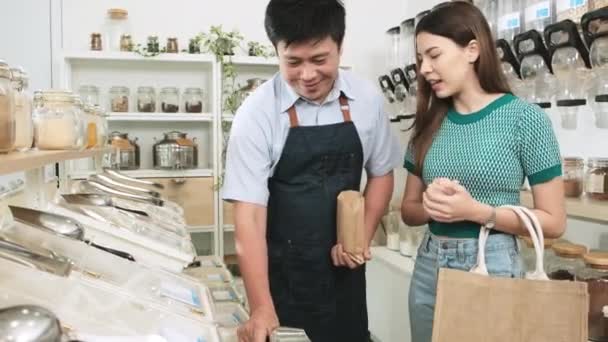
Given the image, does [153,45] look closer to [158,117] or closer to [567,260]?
[158,117]

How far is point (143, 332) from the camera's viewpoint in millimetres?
961

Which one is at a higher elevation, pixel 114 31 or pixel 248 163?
pixel 114 31

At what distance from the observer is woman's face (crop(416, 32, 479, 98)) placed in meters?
1.37

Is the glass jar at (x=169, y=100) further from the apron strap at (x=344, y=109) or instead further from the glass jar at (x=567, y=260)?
the glass jar at (x=567, y=260)

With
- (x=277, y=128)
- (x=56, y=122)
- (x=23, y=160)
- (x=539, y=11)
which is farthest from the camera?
(x=539, y=11)

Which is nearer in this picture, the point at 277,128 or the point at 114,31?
the point at 277,128

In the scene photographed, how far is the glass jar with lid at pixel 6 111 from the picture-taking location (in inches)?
→ 37.4

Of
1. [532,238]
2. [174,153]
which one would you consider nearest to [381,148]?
[532,238]

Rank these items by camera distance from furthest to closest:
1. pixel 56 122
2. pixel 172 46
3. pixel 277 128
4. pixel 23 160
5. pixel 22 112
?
pixel 172 46
pixel 277 128
pixel 56 122
pixel 22 112
pixel 23 160

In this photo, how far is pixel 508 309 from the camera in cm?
118

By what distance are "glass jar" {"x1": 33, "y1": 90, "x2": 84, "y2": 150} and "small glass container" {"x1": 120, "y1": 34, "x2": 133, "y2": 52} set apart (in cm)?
227

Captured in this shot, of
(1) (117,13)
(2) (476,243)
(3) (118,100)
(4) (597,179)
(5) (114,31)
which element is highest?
(1) (117,13)

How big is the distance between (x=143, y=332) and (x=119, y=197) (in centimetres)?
139

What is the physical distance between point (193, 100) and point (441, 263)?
2733mm
